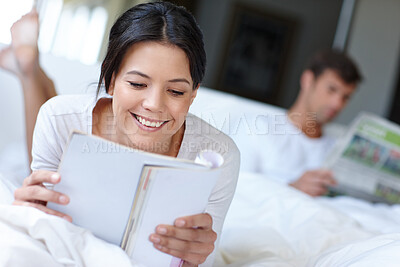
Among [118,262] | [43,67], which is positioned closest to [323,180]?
[43,67]

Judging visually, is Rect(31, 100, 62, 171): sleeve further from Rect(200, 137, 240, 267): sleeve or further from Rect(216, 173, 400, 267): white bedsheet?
Rect(216, 173, 400, 267): white bedsheet

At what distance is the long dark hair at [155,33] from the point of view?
0.83 m

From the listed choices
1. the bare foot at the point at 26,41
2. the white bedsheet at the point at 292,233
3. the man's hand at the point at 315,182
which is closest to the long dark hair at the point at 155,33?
the bare foot at the point at 26,41

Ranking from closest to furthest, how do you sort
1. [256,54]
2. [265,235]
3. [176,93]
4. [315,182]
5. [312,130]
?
[176,93] → [265,235] → [315,182] → [312,130] → [256,54]

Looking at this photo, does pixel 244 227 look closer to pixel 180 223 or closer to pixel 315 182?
pixel 180 223

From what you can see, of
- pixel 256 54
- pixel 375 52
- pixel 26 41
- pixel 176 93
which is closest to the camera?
pixel 176 93

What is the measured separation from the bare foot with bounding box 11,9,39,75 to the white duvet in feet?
1.13

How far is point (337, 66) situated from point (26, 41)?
4.89ft

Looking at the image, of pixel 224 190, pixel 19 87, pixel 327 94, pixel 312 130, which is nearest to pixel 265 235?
pixel 224 190

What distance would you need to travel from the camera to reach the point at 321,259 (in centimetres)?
103

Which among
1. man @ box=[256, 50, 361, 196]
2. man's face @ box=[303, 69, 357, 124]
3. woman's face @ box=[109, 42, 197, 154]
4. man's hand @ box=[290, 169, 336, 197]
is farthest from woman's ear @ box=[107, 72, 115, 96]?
man's face @ box=[303, 69, 357, 124]

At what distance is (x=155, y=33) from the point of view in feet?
2.73

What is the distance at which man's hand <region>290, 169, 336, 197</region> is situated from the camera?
73.0 inches

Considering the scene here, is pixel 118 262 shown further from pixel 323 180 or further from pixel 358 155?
pixel 358 155
